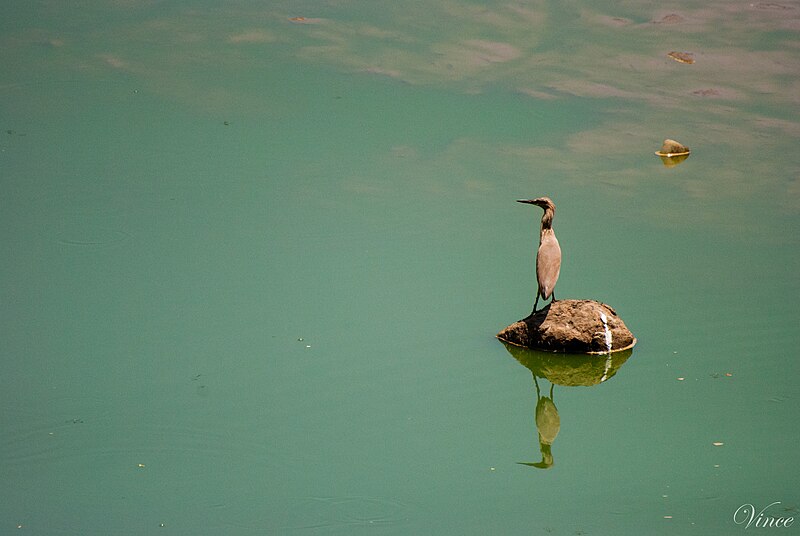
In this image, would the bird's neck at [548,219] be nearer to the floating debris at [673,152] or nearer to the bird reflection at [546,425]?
the bird reflection at [546,425]

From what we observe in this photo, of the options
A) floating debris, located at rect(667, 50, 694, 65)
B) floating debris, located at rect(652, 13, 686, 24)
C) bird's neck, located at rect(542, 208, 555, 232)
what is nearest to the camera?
bird's neck, located at rect(542, 208, 555, 232)

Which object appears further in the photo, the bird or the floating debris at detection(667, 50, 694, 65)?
the floating debris at detection(667, 50, 694, 65)

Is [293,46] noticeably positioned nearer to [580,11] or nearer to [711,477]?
[580,11]

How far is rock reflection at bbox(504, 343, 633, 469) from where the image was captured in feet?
15.1

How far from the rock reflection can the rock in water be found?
0.04 metres

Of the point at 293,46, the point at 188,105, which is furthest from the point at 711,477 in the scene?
the point at 293,46

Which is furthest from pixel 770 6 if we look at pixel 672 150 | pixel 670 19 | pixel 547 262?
pixel 547 262

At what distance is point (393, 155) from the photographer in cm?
702

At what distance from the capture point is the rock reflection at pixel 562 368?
4.61m

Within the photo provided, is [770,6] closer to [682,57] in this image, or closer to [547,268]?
[682,57]
